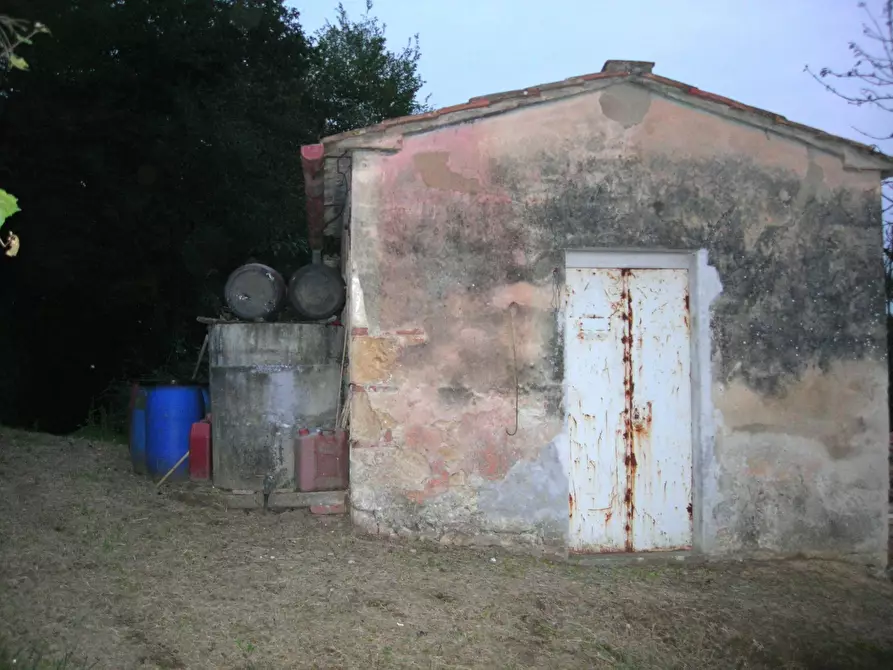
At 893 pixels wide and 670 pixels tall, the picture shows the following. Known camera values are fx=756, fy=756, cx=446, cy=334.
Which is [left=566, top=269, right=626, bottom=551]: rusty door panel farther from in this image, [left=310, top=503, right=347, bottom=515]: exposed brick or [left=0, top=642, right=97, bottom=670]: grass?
[left=0, top=642, right=97, bottom=670]: grass

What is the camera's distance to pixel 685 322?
21.5 ft

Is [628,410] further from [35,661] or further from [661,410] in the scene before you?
[35,661]

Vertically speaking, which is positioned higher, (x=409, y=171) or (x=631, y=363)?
(x=409, y=171)

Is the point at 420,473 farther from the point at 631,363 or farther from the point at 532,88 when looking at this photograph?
the point at 532,88

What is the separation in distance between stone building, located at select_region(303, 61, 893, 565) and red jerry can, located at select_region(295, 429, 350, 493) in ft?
2.91

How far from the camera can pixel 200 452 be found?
25.0 ft

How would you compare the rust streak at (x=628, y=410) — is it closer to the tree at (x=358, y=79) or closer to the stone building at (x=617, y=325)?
the stone building at (x=617, y=325)

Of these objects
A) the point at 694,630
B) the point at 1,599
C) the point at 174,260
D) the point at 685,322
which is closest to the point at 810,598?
the point at 694,630

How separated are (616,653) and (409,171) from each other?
3.96 meters

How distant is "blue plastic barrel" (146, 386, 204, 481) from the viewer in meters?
8.02

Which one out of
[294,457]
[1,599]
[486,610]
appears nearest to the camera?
[1,599]

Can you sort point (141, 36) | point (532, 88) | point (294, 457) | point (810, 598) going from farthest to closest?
1. point (141, 36)
2. point (294, 457)
3. point (532, 88)
4. point (810, 598)

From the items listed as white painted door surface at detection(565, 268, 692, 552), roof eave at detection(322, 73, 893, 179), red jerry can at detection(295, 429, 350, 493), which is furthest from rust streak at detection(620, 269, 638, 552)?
red jerry can at detection(295, 429, 350, 493)

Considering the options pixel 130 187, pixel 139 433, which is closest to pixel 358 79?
pixel 130 187
